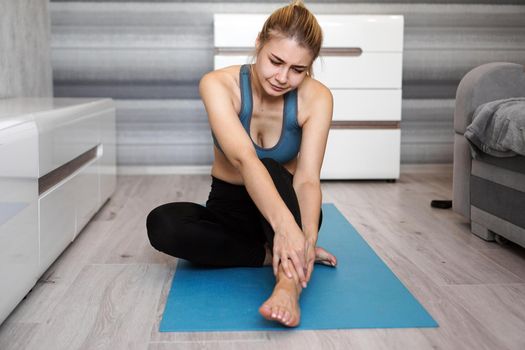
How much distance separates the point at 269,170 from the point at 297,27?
0.40 metres

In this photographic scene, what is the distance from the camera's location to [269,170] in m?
1.75

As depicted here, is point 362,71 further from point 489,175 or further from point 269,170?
point 269,170

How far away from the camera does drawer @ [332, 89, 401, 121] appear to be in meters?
3.58

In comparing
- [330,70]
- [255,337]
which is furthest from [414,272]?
[330,70]

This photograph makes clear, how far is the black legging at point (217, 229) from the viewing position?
184cm

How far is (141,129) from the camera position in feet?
13.0

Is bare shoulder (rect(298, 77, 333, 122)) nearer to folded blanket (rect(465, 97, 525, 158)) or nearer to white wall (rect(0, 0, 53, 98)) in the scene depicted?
folded blanket (rect(465, 97, 525, 158))

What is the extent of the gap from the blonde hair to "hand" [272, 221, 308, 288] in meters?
0.48

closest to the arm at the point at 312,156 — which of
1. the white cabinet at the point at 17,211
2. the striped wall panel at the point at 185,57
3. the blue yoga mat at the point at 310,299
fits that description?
the blue yoga mat at the point at 310,299

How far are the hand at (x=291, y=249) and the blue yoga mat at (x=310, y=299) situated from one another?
12 cm

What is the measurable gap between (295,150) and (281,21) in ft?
1.42

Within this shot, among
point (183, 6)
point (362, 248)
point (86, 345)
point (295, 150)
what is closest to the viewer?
point (86, 345)

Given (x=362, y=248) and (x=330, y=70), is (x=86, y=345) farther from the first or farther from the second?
(x=330, y=70)

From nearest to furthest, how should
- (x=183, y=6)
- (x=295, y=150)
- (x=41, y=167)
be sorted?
(x=41, y=167) → (x=295, y=150) → (x=183, y=6)
